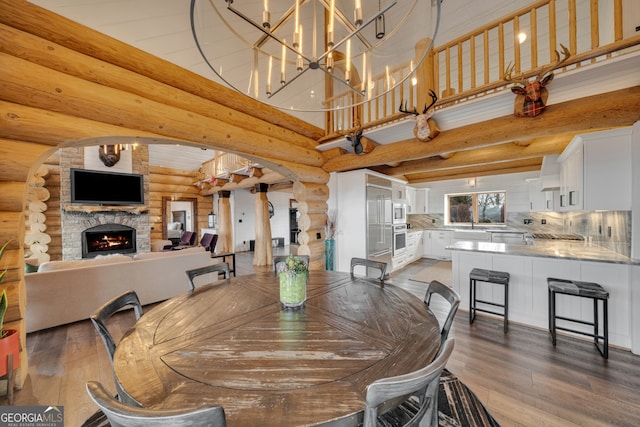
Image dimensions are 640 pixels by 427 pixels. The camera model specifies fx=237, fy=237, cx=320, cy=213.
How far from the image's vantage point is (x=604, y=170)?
8.57 ft

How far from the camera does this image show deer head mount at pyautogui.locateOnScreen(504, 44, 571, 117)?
8.18ft

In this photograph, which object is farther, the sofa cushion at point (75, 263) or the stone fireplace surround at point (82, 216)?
the stone fireplace surround at point (82, 216)

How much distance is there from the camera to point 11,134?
6.37ft

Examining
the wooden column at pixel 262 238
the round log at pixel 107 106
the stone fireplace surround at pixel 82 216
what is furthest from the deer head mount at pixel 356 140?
the stone fireplace surround at pixel 82 216

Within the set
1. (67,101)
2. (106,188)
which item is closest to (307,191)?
(67,101)

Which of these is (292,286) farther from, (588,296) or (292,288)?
(588,296)

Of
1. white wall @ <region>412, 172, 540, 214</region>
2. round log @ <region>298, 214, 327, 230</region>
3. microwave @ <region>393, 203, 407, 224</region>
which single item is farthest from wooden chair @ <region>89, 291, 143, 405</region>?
white wall @ <region>412, 172, 540, 214</region>

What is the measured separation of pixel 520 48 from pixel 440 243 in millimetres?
4756

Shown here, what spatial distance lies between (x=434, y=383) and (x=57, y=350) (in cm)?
370

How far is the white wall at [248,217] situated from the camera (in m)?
9.05

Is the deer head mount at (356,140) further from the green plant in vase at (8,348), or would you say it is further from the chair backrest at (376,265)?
the green plant in vase at (8,348)

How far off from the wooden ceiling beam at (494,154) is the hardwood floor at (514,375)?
9.38 ft

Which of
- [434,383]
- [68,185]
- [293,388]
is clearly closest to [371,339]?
[434,383]

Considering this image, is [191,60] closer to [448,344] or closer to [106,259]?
[106,259]
